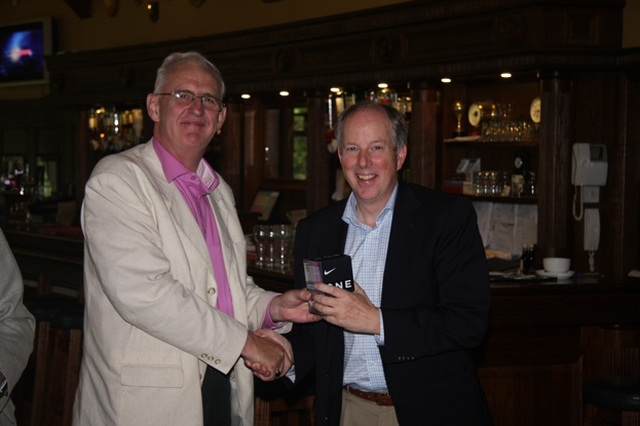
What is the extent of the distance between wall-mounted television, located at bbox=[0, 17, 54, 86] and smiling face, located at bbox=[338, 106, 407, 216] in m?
10.2

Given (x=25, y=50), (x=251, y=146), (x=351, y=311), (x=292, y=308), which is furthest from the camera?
(x=25, y=50)

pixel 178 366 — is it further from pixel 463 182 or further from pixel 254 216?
pixel 254 216

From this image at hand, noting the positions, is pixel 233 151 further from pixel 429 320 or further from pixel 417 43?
pixel 429 320

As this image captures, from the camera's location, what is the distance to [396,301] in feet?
9.62

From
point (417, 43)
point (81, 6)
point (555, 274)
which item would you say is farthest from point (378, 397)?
point (81, 6)

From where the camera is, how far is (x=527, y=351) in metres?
4.75

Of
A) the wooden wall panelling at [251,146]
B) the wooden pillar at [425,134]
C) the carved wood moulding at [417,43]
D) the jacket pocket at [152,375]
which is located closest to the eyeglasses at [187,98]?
the jacket pocket at [152,375]

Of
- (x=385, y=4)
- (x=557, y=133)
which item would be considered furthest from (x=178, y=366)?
(x=385, y=4)

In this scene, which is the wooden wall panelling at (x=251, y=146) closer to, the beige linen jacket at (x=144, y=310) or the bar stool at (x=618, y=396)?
the bar stool at (x=618, y=396)

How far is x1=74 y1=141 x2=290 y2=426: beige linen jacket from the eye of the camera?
288 centimetres

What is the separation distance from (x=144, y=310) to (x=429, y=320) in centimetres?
80

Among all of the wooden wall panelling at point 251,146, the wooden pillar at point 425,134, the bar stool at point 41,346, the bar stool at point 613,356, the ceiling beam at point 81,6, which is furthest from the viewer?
the ceiling beam at point 81,6

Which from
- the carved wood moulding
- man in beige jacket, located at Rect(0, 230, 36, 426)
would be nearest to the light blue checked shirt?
man in beige jacket, located at Rect(0, 230, 36, 426)

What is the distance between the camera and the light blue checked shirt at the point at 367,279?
9.78 ft
